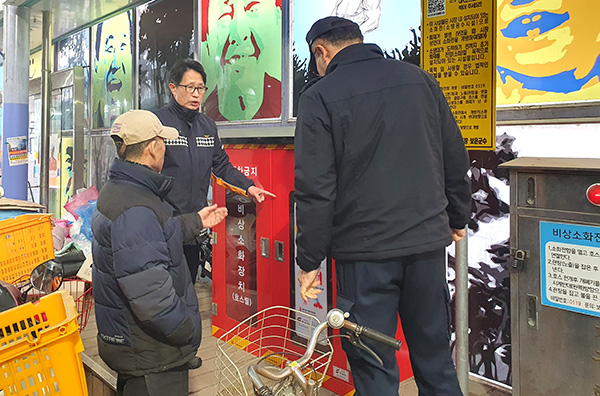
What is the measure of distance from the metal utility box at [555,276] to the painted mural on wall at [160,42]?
4.57 meters

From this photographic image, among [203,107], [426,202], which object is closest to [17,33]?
[203,107]

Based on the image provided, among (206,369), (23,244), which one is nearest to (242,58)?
(23,244)

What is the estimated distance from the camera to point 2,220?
3.80 meters

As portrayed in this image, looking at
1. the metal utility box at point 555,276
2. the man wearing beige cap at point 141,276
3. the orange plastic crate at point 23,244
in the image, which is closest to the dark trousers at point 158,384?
the man wearing beige cap at point 141,276

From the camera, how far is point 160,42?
21.5ft

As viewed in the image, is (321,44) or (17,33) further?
(17,33)

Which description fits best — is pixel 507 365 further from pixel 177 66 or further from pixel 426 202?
pixel 177 66

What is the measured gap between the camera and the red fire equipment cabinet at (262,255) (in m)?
3.27

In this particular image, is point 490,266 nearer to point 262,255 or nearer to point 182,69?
point 262,255

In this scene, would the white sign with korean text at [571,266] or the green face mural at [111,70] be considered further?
the green face mural at [111,70]

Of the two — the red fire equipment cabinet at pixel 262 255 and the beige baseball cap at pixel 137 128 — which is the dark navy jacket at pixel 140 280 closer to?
the beige baseball cap at pixel 137 128

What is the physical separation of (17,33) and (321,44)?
23.2 feet

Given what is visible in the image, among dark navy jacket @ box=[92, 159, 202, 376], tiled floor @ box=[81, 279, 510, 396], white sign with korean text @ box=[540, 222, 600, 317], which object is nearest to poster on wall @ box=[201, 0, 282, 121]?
tiled floor @ box=[81, 279, 510, 396]

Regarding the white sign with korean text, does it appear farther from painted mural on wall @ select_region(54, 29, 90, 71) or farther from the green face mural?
painted mural on wall @ select_region(54, 29, 90, 71)
